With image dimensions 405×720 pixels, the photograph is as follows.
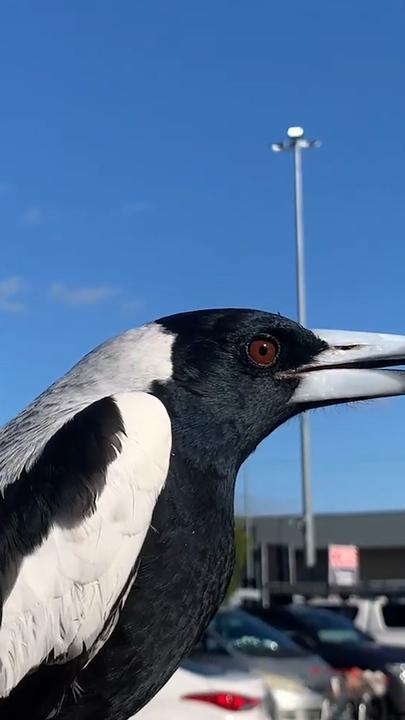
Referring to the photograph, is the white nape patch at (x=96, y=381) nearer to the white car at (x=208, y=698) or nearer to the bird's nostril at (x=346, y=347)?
the bird's nostril at (x=346, y=347)

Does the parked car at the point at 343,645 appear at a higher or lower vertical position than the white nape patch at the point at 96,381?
lower

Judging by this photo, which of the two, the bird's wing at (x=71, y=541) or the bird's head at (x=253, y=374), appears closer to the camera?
the bird's wing at (x=71, y=541)

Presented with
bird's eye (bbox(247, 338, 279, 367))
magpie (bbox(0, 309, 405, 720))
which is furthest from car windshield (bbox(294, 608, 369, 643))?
magpie (bbox(0, 309, 405, 720))

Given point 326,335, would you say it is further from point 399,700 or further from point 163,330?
point 399,700

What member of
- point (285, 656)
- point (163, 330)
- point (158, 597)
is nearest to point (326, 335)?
point (163, 330)

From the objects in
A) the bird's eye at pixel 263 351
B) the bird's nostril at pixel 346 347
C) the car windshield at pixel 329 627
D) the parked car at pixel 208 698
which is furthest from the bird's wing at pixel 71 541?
the car windshield at pixel 329 627

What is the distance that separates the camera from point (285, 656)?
12.1 m

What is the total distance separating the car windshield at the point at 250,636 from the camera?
1224 centimetres

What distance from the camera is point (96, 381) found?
2775 mm

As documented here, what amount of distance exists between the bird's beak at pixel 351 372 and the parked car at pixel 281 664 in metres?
8.19

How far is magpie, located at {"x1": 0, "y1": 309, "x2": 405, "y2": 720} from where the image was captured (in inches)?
93.0

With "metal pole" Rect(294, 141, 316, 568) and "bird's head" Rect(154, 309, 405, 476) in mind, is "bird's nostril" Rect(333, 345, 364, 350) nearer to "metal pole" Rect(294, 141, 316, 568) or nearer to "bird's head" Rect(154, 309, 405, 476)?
"bird's head" Rect(154, 309, 405, 476)

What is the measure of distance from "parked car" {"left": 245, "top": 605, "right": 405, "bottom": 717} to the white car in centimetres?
606

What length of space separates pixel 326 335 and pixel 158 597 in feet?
3.39
